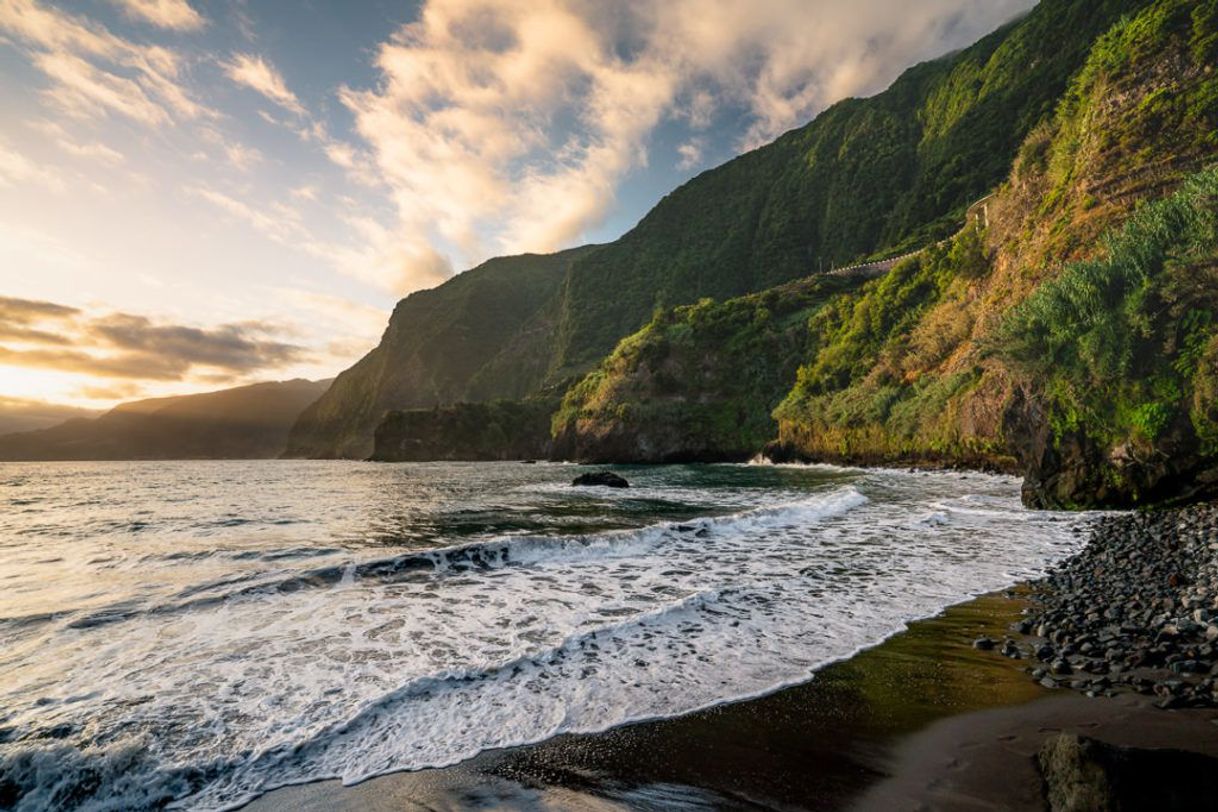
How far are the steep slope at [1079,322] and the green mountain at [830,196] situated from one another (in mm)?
46503

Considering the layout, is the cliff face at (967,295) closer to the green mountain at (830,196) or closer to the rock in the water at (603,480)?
the green mountain at (830,196)

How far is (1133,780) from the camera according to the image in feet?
11.5

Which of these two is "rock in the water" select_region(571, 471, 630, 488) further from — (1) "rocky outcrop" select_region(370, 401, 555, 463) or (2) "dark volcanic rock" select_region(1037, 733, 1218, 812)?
(1) "rocky outcrop" select_region(370, 401, 555, 463)

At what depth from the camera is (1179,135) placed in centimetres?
3114

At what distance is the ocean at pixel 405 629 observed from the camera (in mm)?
5262

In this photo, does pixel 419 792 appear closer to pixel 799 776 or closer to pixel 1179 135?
pixel 799 776

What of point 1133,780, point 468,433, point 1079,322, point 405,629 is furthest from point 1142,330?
point 468,433

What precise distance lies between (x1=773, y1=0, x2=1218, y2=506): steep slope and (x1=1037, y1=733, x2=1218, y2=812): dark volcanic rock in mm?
19159

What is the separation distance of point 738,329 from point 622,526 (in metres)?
70.5

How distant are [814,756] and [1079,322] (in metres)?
23.7

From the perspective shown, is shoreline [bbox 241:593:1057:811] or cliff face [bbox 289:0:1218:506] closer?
shoreline [bbox 241:593:1057:811]

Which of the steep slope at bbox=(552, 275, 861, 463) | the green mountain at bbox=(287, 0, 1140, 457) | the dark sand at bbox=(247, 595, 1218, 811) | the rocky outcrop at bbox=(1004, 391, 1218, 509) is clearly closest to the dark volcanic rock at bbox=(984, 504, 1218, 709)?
the dark sand at bbox=(247, 595, 1218, 811)

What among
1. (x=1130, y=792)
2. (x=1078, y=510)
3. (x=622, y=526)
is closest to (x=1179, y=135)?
(x=1078, y=510)

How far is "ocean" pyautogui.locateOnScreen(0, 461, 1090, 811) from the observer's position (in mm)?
5262
